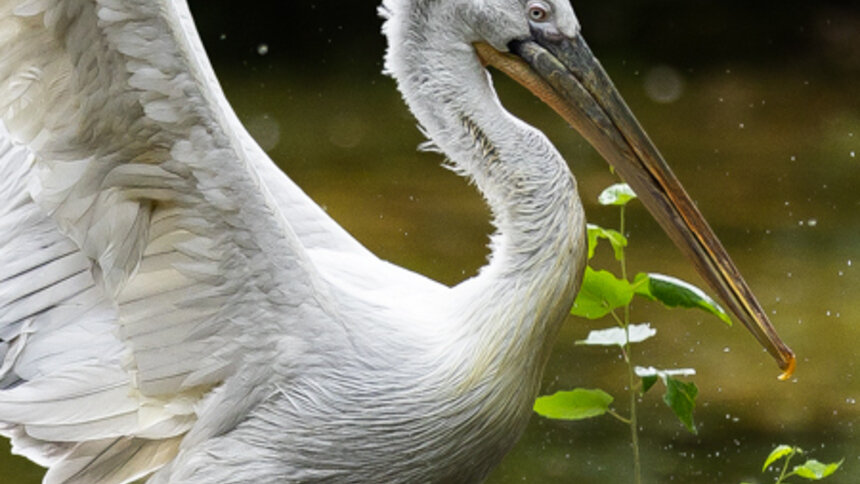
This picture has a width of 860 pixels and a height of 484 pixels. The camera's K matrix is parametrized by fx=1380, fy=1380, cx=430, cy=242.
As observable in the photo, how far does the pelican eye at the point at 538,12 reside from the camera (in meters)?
Answer: 2.11

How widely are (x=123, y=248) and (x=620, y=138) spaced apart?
80 cm

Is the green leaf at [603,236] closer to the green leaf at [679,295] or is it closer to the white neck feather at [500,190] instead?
the green leaf at [679,295]

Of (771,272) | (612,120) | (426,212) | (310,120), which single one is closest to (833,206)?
(771,272)

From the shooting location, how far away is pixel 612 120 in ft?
7.22

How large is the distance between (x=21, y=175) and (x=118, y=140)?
454 mm

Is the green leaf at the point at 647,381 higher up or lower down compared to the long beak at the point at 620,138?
lower down

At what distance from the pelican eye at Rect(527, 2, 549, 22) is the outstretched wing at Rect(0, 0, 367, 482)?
1.63 feet

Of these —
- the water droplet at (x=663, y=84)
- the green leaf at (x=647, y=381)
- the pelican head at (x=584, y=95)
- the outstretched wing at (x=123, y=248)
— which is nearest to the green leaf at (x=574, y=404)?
the green leaf at (x=647, y=381)

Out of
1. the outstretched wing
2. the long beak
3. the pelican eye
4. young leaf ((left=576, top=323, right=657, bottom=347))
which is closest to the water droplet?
young leaf ((left=576, top=323, right=657, bottom=347))

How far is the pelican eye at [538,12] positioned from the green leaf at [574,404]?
2.44 ft

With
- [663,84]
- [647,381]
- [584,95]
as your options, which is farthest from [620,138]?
[663,84]

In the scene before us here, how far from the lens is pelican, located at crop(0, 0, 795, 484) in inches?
75.3

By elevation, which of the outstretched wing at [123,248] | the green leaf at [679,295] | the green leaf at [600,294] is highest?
the outstretched wing at [123,248]

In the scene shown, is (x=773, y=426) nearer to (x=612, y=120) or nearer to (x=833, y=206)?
(x=833, y=206)
